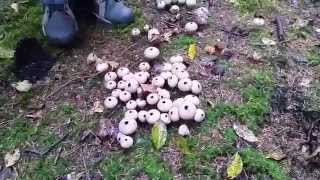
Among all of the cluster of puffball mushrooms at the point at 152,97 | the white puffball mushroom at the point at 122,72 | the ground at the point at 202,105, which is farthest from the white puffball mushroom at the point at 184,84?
the white puffball mushroom at the point at 122,72

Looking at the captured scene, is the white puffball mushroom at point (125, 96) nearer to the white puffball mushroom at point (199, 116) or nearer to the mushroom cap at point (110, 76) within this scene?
the mushroom cap at point (110, 76)

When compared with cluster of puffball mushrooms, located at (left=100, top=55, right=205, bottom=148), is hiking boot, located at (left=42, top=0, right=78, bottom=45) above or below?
above

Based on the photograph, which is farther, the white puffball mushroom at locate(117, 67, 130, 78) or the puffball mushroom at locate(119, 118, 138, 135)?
the white puffball mushroom at locate(117, 67, 130, 78)

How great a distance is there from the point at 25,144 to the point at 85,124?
0.34 meters

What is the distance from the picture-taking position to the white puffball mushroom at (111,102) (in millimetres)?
2496

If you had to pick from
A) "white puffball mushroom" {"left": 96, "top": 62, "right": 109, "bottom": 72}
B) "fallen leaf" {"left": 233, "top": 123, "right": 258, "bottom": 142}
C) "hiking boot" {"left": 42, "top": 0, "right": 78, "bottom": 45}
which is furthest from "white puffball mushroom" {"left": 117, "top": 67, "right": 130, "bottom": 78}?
"fallen leaf" {"left": 233, "top": 123, "right": 258, "bottom": 142}

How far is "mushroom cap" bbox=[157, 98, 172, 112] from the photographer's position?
2.38 meters

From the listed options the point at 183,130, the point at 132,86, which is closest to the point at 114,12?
the point at 132,86

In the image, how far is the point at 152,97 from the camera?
2416mm

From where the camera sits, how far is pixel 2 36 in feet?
10.0

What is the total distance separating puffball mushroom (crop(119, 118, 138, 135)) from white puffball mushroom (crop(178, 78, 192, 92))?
0.34 m

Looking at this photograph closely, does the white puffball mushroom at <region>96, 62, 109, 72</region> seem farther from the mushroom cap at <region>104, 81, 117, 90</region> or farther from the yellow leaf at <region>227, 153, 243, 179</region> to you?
the yellow leaf at <region>227, 153, 243, 179</region>

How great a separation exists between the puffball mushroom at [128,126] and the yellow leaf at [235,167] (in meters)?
0.53

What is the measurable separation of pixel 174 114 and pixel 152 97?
0.16 m
